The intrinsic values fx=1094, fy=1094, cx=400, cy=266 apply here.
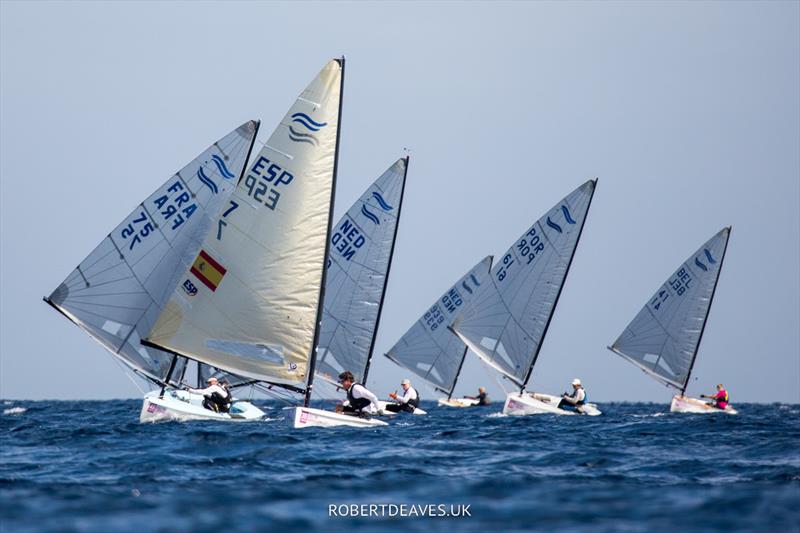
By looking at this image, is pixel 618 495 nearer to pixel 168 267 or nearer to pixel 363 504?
pixel 363 504

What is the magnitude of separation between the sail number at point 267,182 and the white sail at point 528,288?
61.7 feet

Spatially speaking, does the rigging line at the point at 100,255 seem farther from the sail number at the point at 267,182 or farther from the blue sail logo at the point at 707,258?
the blue sail logo at the point at 707,258

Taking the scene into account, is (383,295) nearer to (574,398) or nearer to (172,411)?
(574,398)

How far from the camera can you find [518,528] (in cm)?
1065

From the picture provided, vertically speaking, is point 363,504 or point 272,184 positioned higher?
point 272,184

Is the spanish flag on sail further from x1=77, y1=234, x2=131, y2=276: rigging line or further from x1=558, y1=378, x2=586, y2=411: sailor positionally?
x1=558, y1=378, x2=586, y2=411: sailor

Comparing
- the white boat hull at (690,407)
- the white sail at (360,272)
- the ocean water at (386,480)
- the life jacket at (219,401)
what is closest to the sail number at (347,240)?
the white sail at (360,272)

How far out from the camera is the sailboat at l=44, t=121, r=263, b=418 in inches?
1282

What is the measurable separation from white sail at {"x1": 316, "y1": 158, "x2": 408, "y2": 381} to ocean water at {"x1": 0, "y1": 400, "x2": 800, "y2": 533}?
16338 mm

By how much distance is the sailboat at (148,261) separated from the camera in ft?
107

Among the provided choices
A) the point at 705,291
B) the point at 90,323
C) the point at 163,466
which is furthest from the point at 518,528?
the point at 705,291

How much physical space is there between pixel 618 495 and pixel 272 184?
13783 millimetres

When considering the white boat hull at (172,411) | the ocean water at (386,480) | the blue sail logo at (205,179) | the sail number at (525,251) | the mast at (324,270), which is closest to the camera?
the ocean water at (386,480)

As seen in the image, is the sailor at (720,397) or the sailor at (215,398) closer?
the sailor at (215,398)
